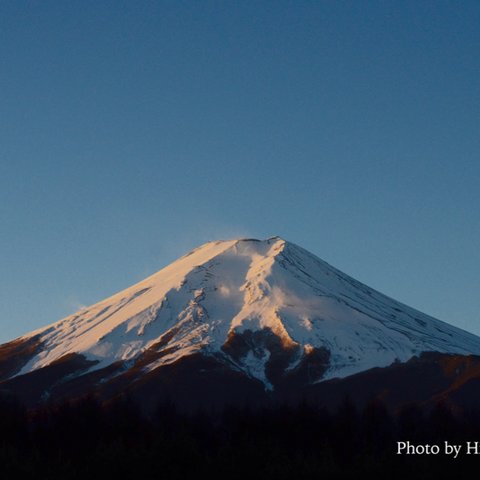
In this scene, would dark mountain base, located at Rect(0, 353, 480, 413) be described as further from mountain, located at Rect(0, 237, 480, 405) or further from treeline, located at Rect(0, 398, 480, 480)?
treeline, located at Rect(0, 398, 480, 480)

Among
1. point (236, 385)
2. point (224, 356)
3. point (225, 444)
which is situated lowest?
point (225, 444)

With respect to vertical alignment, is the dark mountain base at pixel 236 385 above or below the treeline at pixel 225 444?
above

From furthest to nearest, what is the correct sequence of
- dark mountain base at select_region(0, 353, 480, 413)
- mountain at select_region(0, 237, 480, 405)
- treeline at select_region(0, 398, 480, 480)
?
mountain at select_region(0, 237, 480, 405)
dark mountain base at select_region(0, 353, 480, 413)
treeline at select_region(0, 398, 480, 480)

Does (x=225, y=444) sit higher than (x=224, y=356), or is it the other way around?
(x=224, y=356)

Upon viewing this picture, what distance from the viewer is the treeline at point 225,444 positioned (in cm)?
6006

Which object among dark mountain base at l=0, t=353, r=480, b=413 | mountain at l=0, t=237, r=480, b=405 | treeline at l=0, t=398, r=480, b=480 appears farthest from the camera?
mountain at l=0, t=237, r=480, b=405

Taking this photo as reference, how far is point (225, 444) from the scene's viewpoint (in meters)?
79.1

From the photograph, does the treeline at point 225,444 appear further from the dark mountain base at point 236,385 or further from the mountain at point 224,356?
the mountain at point 224,356

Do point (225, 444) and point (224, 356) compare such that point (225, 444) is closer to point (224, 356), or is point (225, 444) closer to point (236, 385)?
point (236, 385)

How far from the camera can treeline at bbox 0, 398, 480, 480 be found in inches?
2365

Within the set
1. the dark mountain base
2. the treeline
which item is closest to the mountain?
the dark mountain base

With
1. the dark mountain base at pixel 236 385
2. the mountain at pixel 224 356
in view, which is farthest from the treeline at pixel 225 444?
the mountain at pixel 224 356

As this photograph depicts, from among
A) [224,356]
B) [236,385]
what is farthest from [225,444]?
[224,356]

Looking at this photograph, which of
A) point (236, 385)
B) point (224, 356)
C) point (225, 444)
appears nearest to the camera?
point (225, 444)
